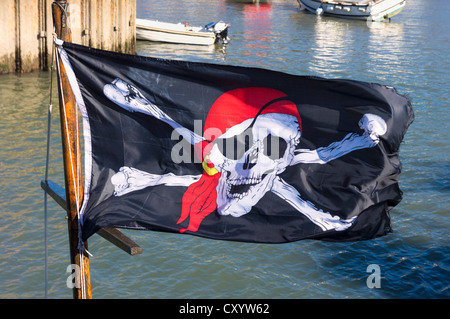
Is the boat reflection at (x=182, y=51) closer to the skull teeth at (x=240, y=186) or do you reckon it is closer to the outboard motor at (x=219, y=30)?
the outboard motor at (x=219, y=30)

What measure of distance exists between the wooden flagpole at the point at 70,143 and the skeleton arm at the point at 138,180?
42cm

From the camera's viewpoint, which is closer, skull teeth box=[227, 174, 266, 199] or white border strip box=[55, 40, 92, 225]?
white border strip box=[55, 40, 92, 225]

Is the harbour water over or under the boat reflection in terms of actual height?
under

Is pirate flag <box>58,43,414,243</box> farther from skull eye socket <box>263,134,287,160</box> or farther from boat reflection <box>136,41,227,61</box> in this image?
boat reflection <box>136,41,227,61</box>

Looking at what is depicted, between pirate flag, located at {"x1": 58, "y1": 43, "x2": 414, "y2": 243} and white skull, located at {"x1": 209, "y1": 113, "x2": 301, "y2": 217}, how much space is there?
0.01 m

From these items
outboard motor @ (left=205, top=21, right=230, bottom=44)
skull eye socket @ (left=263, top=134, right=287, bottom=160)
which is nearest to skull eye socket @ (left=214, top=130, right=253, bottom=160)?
skull eye socket @ (left=263, top=134, right=287, bottom=160)

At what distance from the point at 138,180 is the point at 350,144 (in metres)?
2.51

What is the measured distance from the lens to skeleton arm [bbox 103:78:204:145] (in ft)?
21.2

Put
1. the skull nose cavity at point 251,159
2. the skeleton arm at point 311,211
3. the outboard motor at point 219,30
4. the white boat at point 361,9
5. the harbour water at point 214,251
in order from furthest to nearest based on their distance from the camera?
1. the white boat at point 361,9
2. the outboard motor at point 219,30
3. the harbour water at point 214,251
4. the skull nose cavity at point 251,159
5. the skeleton arm at point 311,211

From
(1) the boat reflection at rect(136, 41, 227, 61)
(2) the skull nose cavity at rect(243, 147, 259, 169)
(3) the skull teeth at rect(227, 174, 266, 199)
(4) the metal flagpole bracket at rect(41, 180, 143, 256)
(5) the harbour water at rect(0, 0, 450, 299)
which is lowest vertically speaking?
(5) the harbour water at rect(0, 0, 450, 299)

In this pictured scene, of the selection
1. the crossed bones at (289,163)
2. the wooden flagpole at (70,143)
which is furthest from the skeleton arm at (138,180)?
the wooden flagpole at (70,143)

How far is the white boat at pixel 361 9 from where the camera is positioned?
55.3m

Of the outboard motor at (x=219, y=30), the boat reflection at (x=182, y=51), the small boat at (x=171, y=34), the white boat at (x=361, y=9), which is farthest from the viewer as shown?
the white boat at (x=361, y=9)

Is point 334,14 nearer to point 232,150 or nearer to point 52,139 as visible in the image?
point 52,139
